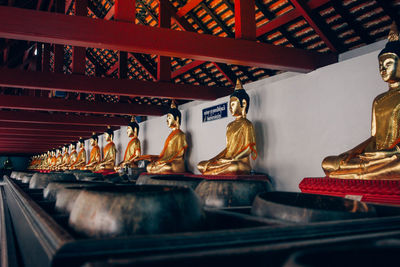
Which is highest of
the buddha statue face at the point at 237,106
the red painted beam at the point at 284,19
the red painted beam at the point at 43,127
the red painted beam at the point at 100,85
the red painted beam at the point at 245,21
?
the red painted beam at the point at 284,19

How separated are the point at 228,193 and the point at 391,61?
2.51m

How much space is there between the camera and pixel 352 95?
376 centimetres

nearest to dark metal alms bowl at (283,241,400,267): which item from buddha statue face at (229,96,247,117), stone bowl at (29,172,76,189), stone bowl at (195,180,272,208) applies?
stone bowl at (195,180,272,208)

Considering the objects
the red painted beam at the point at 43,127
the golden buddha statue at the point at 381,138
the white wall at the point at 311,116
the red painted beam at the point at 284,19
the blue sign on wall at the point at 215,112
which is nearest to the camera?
the golden buddha statue at the point at 381,138

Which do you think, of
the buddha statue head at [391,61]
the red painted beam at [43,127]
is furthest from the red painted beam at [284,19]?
the red painted beam at [43,127]

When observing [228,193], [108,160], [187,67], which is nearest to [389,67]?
[228,193]

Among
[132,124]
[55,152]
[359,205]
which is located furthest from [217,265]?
[55,152]

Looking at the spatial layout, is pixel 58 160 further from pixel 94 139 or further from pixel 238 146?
pixel 238 146

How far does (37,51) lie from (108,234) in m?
13.1

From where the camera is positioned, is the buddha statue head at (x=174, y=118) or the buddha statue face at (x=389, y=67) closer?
the buddha statue face at (x=389, y=67)

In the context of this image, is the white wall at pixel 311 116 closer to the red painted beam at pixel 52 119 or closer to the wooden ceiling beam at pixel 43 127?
the red painted beam at pixel 52 119

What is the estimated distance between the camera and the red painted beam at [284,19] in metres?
4.54

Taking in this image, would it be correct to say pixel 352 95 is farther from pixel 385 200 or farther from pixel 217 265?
pixel 217 265

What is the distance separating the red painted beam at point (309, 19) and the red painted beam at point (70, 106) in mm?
3927
